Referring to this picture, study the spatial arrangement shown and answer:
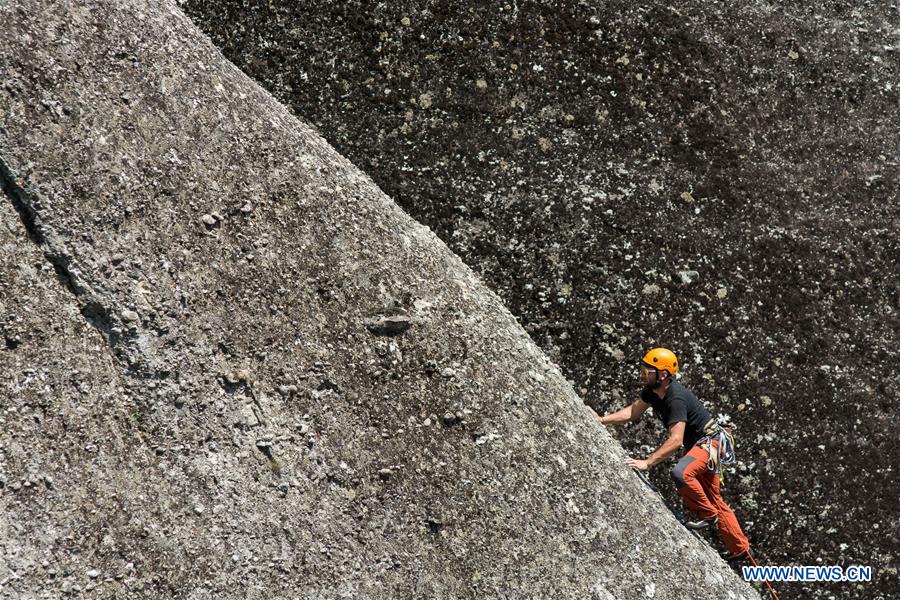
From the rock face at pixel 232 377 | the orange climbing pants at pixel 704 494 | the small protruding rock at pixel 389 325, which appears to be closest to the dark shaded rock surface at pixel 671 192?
the orange climbing pants at pixel 704 494

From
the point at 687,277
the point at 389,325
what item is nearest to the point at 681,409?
the point at 687,277

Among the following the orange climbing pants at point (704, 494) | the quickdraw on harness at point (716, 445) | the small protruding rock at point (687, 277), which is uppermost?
the small protruding rock at point (687, 277)

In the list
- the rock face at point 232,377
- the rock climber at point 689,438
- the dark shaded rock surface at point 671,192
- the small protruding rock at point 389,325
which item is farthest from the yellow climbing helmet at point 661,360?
the small protruding rock at point 389,325

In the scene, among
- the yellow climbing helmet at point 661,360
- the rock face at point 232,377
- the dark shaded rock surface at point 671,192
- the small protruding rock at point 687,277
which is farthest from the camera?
the small protruding rock at point 687,277

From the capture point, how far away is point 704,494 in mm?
7293

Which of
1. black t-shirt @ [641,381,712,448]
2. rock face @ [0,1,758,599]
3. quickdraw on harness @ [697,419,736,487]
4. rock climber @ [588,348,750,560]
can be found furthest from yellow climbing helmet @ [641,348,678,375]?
rock face @ [0,1,758,599]

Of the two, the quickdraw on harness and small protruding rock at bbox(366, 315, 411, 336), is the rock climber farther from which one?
small protruding rock at bbox(366, 315, 411, 336)

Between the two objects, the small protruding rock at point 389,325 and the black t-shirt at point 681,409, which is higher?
the small protruding rock at point 389,325

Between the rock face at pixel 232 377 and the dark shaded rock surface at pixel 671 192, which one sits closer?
the rock face at pixel 232 377

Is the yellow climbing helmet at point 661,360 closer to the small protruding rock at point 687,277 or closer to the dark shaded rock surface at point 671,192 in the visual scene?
the dark shaded rock surface at point 671,192

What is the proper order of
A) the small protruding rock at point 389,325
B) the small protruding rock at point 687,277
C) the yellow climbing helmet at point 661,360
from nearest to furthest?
the small protruding rock at point 389,325 → the yellow climbing helmet at point 661,360 → the small protruding rock at point 687,277

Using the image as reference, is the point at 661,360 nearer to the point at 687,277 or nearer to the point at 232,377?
the point at 687,277

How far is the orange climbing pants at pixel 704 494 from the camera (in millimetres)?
7227

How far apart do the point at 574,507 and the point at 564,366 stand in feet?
7.02
